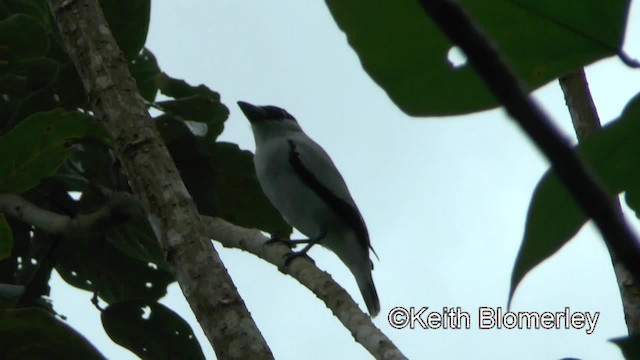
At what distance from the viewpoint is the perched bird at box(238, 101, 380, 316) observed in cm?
556

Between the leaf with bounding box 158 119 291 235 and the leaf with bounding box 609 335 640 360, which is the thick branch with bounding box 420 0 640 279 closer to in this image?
the leaf with bounding box 609 335 640 360

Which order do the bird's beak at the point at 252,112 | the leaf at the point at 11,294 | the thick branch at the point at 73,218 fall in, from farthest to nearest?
1. the bird's beak at the point at 252,112
2. the leaf at the point at 11,294
3. the thick branch at the point at 73,218

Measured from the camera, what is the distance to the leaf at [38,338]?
2.45m

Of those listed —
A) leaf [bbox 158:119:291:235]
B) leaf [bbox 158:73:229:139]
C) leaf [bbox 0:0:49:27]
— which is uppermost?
leaf [bbox 0:0:49:27]

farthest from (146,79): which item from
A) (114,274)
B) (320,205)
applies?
(320,205)

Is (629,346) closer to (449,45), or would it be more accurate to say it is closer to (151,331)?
(449,45)

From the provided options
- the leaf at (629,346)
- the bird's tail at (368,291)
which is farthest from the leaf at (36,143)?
the bird's tail at (368,291)

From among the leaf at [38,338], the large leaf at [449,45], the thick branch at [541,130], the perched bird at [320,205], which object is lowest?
the thick branch at [541,130]

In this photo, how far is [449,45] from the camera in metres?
0.73

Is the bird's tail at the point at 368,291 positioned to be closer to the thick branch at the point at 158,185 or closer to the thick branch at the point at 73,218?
the thick branch at the point at 73,218

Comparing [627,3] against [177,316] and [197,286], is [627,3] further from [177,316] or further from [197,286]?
[177,316]

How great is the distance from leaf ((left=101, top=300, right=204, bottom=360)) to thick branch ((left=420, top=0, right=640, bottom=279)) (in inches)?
110

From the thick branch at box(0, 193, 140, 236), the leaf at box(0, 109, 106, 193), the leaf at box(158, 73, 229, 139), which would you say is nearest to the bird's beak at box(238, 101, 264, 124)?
the leaf at box(158, 73, 229, 139)

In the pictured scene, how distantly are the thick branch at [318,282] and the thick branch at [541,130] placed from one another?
5.25 feet
